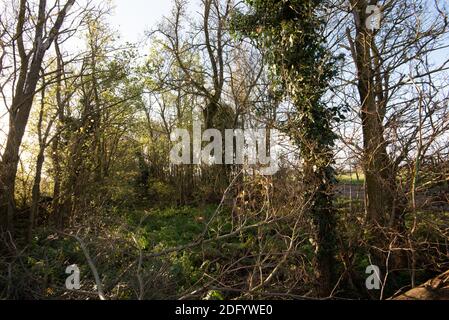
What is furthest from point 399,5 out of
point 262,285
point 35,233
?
point 35,233

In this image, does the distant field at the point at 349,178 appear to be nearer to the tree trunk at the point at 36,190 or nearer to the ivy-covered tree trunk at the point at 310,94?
the ivy-covered tree trunk at the point at 310,94

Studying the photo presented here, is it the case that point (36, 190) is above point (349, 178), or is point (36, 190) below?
below

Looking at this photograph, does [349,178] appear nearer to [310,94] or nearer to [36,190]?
[310,94]

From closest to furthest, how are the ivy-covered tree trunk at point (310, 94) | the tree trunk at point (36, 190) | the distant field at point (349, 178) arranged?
the ivy-covered tree trunk at point (310, 94), the distant field at point (349, 178), the tree trunk at point (36, 190)

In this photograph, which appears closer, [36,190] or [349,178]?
[349,178]

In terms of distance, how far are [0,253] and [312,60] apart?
25.9 ft

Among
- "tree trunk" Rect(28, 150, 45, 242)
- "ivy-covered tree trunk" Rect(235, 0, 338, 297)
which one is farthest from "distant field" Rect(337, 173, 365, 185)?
"tree trunk" Rect(28, 150, 45, 242)

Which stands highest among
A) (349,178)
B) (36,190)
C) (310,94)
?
(310,94)

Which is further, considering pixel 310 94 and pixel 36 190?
pixel 36 190

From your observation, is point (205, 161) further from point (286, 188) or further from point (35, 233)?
point (286, 188)

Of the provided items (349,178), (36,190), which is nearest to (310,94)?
(349,178)

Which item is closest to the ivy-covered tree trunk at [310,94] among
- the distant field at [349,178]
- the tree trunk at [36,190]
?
the distant field at [349,178]

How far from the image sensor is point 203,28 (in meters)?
18.6

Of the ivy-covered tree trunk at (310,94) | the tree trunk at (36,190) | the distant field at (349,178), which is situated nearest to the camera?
the ivy-covered tree trunk at (310,94)
